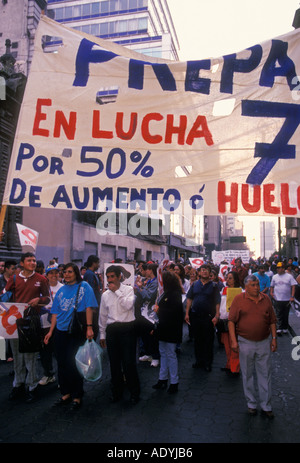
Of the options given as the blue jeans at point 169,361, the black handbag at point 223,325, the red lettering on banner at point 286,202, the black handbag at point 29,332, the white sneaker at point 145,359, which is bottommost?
the white sneaker at point 145,359

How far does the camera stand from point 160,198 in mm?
3689

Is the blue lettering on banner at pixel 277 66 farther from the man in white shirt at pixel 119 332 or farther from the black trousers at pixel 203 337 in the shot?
the black trousers at pixel 203 337

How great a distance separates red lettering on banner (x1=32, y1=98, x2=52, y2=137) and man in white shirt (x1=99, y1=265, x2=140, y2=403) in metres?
2.15

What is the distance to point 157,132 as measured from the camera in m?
3.85

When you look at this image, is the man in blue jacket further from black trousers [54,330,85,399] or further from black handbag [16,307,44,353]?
black handbag [16,307,44,353]

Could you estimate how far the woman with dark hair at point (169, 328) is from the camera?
572 cm

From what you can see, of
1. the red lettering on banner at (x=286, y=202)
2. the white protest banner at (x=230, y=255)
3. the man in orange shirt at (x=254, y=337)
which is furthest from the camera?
the white protest banner at (x=230, y=255)

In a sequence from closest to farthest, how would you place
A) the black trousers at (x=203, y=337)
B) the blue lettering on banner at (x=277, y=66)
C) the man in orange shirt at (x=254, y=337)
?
the blue lettering on banner at (x=277, y=66)
the man in orange shirt at (x=254, y=337)
the black trousers at (x=203, y=337)

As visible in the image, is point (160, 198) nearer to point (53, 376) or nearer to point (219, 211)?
point (219, 211)

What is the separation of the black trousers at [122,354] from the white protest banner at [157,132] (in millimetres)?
2229

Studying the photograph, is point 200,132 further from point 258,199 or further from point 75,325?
point 75,325

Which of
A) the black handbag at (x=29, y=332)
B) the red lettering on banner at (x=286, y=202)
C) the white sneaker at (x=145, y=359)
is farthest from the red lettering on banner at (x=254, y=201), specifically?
the white sneaker at (x=145, y=359)

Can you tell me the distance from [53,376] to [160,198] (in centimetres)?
405

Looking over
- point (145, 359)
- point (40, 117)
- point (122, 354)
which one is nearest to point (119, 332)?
point (122, 354)
